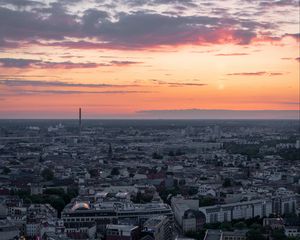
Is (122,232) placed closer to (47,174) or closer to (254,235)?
(254,235)

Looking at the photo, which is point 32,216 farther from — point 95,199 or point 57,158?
point 57,158

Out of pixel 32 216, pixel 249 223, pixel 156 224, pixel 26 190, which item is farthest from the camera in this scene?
pixel 26 190

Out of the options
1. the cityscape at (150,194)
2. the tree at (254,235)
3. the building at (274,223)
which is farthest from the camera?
the building at (274,223)

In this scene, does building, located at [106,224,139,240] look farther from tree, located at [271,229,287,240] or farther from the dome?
tree, located at [271,229,287,240]

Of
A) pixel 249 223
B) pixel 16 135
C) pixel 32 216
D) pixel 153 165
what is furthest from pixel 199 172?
pixel 16 135


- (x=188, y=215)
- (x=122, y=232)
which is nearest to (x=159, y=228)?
(x=122, y=232)

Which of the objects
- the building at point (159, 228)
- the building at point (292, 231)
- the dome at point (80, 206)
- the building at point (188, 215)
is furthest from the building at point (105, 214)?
the building at point (292, 231)

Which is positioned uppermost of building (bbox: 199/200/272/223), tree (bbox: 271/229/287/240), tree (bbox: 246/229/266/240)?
tree (bbox: 246/229/266/240)

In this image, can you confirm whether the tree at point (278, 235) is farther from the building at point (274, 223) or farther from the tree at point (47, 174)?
the tree at point (47, 174)

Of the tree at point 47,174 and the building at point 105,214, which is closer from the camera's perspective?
the building at point 105,214

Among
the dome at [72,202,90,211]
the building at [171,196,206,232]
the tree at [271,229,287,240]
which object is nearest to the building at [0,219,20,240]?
the dome at [72,202,90,211]

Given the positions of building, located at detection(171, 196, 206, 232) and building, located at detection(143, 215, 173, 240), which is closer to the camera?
building, located at detection(143, 215, 173, 240)
